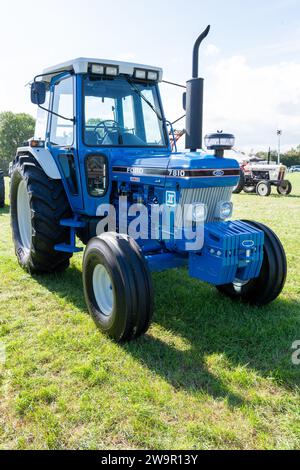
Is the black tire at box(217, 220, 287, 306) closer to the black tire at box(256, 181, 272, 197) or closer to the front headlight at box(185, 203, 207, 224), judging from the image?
the front headlight at box(185, 203, 207, 224)

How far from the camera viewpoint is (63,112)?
4.77 meters

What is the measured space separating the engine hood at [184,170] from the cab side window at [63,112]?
0.91 metres

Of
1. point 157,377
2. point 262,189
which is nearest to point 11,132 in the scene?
point 262,189

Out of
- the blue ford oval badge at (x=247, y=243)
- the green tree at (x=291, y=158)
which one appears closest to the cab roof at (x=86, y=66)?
the blue ford oval badge at (x=247, y=243)

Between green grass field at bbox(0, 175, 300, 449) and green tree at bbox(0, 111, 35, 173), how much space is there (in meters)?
56.5

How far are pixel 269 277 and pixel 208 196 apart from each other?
1000 mm

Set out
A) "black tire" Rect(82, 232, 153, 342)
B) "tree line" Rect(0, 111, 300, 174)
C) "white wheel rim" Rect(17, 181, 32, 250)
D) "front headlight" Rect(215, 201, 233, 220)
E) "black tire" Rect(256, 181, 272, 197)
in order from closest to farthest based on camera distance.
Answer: "black tire" Rect(82, 232, 153, 342), "front headlight" Rect(215, 201, 233, 220), "white wheel rim" Rect(17, 181, 32, 250), "black tire" Rect(256, 181, 272, 197), "tree line" Rect(0, 111, 300, 174)

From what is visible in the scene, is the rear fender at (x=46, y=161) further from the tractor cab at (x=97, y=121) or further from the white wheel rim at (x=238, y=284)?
the white wheel rim at (x=238, y=284)

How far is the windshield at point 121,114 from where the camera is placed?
448cm

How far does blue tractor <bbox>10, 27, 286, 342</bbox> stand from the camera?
3521 mm

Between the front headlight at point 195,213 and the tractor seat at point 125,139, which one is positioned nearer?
the front headlight at point 195,213

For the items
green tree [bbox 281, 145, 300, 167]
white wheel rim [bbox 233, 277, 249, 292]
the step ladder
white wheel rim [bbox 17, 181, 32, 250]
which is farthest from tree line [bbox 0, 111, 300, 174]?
white wheel rim [bbox 233, 277, 249, 292]

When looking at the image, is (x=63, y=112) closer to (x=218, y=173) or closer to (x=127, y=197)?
(x=127, y=197)
